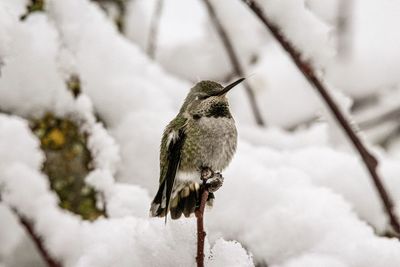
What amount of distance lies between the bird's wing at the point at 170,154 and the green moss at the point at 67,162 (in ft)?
2.35

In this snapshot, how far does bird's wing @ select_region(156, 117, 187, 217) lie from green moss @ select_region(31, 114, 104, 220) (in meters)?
0.72

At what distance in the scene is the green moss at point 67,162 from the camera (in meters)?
2.14

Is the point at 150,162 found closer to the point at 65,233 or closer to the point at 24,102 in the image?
the point at 24,102

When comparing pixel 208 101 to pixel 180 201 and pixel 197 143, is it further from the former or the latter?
pixel 180 201

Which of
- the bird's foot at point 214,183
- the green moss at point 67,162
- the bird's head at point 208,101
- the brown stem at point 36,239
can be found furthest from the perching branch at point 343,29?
the brown stem at point 36,239

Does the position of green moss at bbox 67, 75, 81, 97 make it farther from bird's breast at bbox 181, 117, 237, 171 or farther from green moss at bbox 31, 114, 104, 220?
bird's breast at bbox 181, 117, 237, 171

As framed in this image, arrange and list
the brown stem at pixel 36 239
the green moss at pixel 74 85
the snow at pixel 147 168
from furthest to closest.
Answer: the green moss at pixel 74 85 < the snow at pixel 147 168 < the brown stem at pixel 36 239

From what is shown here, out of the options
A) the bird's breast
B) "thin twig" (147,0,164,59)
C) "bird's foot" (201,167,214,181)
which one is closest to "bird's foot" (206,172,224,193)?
"bird's foot" (201,167,214,181)

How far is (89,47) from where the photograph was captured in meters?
2.41

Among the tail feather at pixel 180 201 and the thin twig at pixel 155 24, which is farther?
the thin twig at pixel 155 24

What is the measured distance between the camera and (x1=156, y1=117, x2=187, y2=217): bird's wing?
51.0 inches

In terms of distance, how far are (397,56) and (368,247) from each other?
112 inches

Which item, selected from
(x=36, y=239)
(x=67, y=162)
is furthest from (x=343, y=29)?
(x=36, y=239)

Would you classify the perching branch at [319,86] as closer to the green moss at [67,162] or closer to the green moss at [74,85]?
the green moss at [74,85]
